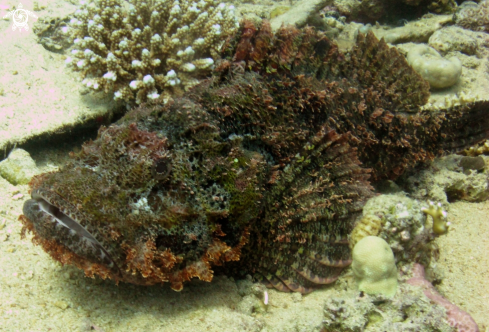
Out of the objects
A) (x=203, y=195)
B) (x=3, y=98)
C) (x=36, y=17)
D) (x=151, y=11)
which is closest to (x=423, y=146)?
(x=203, y=195)

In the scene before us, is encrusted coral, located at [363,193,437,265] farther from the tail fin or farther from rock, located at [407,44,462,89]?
rock, located at [407,44,462,89]

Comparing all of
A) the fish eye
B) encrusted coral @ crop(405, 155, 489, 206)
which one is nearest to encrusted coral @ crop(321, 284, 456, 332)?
the fish eye

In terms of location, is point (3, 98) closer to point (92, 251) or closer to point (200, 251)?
point (92, 251)

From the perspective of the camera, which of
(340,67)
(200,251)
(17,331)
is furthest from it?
(340,67)

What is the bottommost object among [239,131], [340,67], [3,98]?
[3,98]

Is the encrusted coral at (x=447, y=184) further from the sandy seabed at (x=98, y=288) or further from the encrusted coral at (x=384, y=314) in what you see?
the encrusted coral at (x=384, y=314)

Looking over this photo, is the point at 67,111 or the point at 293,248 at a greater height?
the point at 67,111

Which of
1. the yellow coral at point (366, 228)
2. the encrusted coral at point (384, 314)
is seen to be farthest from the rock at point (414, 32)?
the encrusted coral at point (384, 314)
